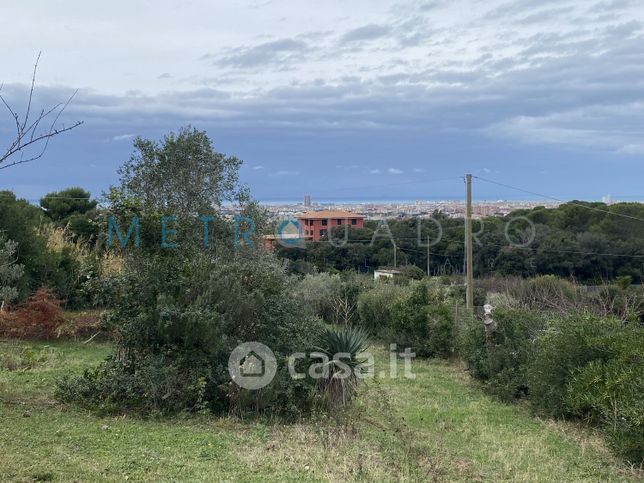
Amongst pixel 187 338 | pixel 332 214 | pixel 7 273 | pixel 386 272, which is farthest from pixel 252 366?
pixel 332 214

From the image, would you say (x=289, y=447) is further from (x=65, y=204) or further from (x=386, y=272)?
(x=65, y=204)

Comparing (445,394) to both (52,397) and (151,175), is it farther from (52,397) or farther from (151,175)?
(151,175)

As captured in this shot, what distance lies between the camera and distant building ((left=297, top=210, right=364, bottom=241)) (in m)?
32.4

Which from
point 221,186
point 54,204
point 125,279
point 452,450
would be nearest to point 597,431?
point 452,450

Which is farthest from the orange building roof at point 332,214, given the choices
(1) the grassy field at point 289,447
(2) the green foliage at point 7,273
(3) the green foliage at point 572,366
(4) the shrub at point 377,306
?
(1) the grassy field at point 289,447

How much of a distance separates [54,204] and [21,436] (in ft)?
90.2

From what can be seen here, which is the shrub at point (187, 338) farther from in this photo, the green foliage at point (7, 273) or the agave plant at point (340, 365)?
the green foliage at point (7, 273)

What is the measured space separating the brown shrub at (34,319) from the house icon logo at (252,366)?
917cm

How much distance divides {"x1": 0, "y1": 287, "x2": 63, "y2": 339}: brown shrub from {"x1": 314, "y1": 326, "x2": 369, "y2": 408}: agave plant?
381 inches

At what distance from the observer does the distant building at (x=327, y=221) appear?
3238 centimetres

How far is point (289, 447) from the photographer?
219 inches

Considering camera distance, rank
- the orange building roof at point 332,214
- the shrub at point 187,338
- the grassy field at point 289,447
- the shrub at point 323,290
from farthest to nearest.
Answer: the orange building roof at point 332,214 < the shrub at point 323,290 < the shrub at point 187,338 < the grassy field at point 289,447

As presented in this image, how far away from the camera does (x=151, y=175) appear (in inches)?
524

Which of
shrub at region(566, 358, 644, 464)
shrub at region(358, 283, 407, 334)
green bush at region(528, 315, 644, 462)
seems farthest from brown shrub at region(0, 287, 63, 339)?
shrub at region(566, 358, 644, 464)
